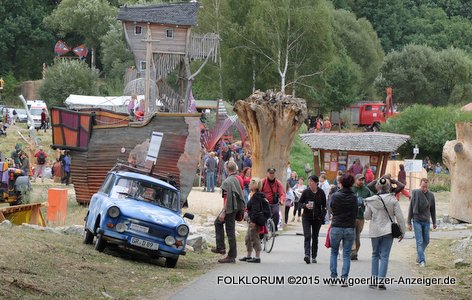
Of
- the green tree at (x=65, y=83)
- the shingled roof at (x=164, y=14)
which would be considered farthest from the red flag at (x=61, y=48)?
the shingled roof at (x=164, y=14)

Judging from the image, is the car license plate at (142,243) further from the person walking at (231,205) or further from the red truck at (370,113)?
the red truck at (370,113)

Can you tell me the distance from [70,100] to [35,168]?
71.0 ft

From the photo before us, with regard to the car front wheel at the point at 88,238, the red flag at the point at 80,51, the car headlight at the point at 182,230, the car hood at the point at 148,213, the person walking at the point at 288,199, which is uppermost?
the red flag at the point at 80,51

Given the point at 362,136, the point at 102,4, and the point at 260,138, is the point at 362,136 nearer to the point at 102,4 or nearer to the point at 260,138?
the point at 260,138

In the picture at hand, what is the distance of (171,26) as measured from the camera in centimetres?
5931

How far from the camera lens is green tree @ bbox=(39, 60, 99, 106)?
78625 mm

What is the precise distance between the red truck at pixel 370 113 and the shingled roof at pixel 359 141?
28992mm

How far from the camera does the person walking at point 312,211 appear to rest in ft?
63.4

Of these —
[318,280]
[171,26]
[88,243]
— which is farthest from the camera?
[171,26]

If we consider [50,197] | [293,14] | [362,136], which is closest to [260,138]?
[50,197]

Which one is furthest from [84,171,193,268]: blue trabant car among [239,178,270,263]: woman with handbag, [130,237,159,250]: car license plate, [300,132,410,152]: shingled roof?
[300,132,410,152]: shingled roof

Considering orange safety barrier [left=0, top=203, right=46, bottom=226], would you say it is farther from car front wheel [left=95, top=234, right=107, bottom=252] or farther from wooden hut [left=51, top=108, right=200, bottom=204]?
wooden hut [left=51, top=108, right=200, bottom=204]

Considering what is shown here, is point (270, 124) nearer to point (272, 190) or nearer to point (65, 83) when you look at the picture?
point (272, 190)

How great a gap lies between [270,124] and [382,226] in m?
13.9
